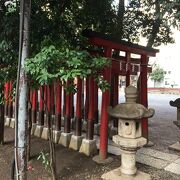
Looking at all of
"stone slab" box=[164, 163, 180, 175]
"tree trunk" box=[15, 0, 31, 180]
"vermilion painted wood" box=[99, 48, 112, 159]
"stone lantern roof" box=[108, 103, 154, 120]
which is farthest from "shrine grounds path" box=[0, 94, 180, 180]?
"stone lantern roof" box=[108, 103, 154, 120]

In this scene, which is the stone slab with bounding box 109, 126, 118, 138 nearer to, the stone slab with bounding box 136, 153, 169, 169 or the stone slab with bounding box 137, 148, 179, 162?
the stone slab with bounding box 137, 148, 179, 162

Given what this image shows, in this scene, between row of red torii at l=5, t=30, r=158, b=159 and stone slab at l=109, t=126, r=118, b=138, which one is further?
stone slab at l=109, t=126, r=118, b=138

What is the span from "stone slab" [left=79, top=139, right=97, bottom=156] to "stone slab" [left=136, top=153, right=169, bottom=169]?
43.3 inches

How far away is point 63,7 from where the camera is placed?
6.77m

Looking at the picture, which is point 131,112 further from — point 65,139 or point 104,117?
point 65,139

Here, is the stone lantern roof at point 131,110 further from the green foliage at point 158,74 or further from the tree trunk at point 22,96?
the green foliage at point 158,74

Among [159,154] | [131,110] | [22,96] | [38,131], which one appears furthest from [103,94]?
[38,131]

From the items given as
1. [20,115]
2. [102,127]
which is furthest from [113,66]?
[20,115]

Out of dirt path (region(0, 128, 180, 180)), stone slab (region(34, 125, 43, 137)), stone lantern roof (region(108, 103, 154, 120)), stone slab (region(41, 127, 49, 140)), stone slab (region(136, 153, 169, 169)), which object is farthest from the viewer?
stone slab (region(34, 125, 43, 137))

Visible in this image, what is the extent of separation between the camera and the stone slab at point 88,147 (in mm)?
6859

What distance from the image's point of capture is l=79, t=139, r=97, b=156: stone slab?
686 cm

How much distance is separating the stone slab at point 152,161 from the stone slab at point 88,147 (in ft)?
3.61

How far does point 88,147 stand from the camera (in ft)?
22.5

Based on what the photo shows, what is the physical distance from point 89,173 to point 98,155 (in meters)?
0.89
